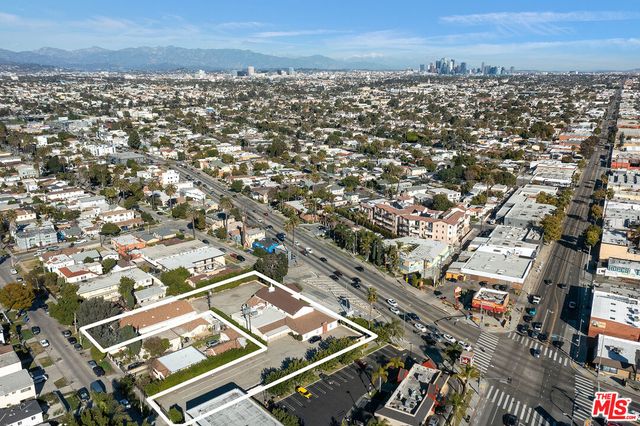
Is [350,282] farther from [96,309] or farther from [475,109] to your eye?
[475,109]

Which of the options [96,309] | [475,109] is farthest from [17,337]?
[475,109]

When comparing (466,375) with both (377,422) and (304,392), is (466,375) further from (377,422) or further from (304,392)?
(304,392)

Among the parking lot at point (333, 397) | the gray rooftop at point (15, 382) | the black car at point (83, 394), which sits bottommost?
the black car at point (83, 394)

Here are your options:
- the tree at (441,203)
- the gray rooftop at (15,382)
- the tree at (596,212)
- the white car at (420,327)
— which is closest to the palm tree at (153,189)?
the tree at (441,203)

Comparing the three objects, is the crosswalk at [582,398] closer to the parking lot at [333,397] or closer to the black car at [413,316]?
the parking lot at [333,397]

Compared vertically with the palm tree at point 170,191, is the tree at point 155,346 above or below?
below

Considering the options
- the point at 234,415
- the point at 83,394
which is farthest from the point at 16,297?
the point at 234,415

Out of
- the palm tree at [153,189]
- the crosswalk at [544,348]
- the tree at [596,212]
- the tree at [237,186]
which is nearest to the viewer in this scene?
the crosswalk at [544,348]
